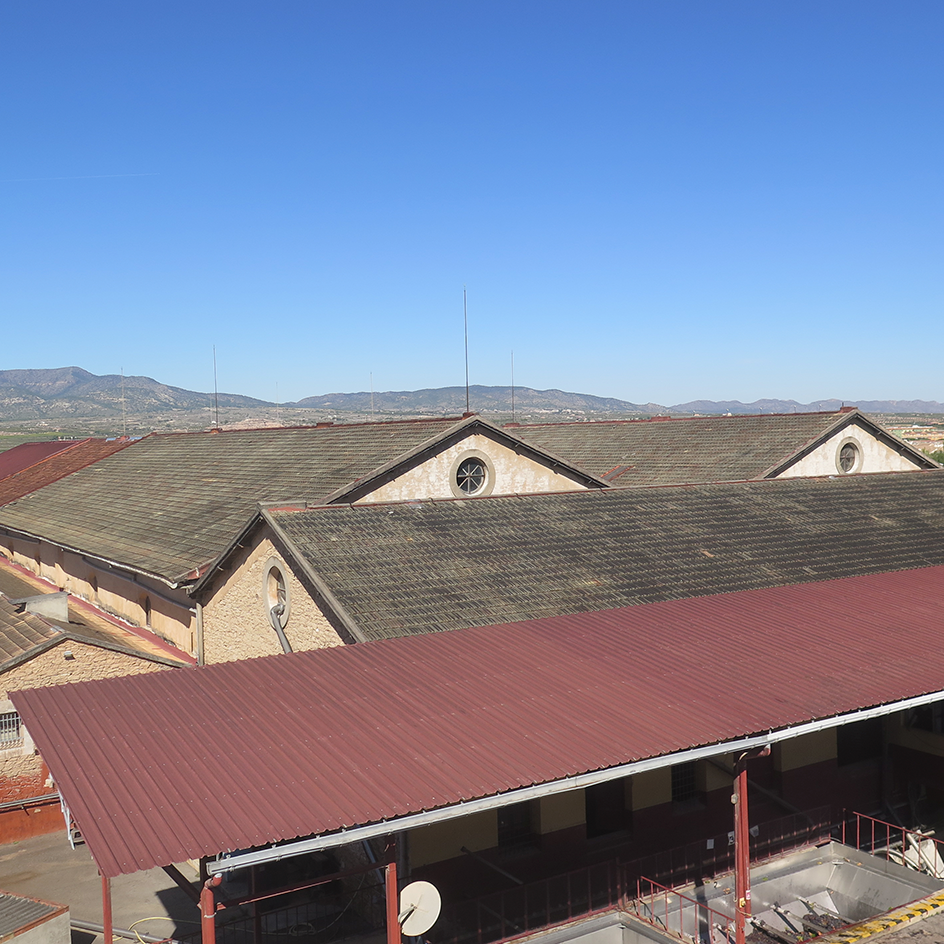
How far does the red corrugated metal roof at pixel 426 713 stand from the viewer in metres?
8.27

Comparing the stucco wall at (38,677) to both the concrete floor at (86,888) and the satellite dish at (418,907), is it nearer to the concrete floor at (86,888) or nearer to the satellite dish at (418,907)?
the concrete floor at (86,888)

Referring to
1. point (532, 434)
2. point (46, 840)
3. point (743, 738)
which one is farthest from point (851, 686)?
point (532, 434)

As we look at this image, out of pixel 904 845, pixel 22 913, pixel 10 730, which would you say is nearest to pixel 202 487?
pixel 10 730

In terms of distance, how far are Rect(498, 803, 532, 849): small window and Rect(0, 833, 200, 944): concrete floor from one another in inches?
163

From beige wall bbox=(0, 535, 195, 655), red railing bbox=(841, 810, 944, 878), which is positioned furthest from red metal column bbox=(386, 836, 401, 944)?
beige wall bbox=(0, 535, 195, 655)

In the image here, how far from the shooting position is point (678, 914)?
12398mm

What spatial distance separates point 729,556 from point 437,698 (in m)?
9.07

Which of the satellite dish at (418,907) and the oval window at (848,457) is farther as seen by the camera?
the oval window at (848,457)

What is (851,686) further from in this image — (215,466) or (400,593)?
(215,466)

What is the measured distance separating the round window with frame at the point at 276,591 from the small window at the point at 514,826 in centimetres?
536

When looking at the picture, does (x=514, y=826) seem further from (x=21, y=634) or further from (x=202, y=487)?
(x=202, y=487)

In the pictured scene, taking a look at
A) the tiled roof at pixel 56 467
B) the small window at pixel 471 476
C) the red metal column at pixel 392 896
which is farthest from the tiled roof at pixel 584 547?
the tiled roof at pixel 56 467

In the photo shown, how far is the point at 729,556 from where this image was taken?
59.8ft

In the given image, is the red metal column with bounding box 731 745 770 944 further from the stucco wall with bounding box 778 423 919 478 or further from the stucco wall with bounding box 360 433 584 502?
the stucco wall with bounding box 778 423 919 478
